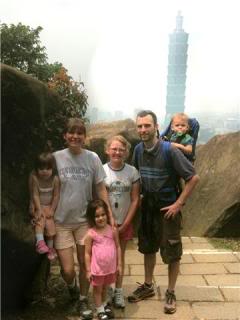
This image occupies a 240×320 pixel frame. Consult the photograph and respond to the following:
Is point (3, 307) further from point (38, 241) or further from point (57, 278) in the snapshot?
point (57, 278)

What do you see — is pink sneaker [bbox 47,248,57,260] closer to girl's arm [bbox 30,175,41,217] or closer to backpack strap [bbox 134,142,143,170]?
girl's arm [bbox 30,175,41,217]

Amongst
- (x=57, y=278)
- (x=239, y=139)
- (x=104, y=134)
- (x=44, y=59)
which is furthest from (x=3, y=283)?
(x=44, y=59)

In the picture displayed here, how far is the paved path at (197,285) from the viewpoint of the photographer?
4.10 m

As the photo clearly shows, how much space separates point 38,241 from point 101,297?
27.3 inches

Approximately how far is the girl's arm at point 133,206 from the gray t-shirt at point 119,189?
0.10 ft

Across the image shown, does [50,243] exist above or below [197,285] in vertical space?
above

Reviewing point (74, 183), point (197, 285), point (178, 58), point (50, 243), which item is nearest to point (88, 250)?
point (50, 243)

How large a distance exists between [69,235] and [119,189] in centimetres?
55

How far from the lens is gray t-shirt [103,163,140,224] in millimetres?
4012

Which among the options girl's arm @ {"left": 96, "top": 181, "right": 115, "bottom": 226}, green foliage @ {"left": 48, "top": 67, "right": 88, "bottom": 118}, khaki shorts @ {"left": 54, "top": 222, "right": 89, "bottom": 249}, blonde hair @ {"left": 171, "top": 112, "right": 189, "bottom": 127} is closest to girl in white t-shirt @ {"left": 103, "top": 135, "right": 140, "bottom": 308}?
girl's arm @ {"left": 96, "top": 181, "right": 115, "bottom": 226}

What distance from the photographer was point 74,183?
3.80 m

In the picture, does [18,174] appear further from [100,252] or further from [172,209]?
[172,209]

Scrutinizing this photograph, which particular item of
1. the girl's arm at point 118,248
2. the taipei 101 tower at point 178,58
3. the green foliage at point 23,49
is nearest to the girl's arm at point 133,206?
the girl's arm at point 118,248

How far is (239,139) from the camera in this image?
7.71m
